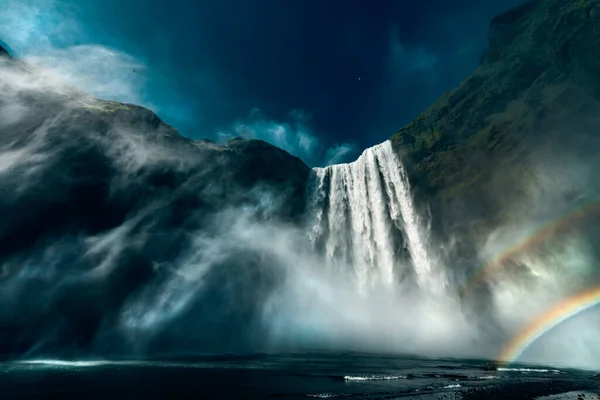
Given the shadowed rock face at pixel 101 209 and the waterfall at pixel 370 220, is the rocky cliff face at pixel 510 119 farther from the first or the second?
the shadowed rock face at pixel 101 209

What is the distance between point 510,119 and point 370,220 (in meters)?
24.6

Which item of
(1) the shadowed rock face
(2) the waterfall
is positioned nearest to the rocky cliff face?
(2) the waterfall

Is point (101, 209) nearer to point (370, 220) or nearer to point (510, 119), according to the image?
point (370, 220)

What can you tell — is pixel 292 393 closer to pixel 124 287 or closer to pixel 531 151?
pixel 124 287

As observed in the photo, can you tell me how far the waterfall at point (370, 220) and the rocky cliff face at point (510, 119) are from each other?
3598mm

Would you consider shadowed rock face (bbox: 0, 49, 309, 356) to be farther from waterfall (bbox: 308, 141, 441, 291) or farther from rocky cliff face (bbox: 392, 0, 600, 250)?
rocky cliff face (bbox: 392, 0, 600, 250)

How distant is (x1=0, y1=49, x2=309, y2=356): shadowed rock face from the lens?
40.6 metres

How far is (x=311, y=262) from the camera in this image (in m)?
58.9

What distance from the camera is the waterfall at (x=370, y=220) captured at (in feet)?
173

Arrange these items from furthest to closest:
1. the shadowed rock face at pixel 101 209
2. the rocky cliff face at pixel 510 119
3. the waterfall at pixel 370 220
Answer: the waterfall at pixel 370 220 < the shadowed rock face at pixel 101 209 < the rocky cliff face at pixel 510 119

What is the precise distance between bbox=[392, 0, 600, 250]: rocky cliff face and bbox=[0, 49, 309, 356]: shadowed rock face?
25.9 meters

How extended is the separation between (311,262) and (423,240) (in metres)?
19.2

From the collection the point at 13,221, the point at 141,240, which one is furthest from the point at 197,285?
the point at 13,221

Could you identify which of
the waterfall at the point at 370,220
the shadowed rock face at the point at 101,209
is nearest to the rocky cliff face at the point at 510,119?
the waterfall at the point at 370,220
